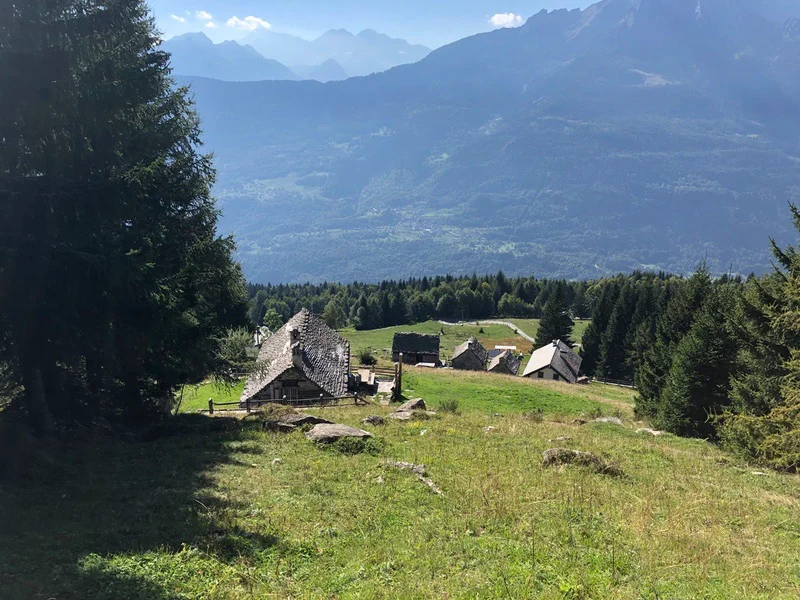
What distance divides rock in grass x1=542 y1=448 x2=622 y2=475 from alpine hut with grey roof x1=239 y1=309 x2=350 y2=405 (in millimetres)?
19583

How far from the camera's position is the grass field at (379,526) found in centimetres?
721

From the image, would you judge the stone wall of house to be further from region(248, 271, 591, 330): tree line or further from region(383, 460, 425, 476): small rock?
region(383, 460, 425, 476): small rock

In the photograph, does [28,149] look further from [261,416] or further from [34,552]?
[261,416]

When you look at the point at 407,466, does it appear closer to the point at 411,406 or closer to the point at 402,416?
the point at 402,416

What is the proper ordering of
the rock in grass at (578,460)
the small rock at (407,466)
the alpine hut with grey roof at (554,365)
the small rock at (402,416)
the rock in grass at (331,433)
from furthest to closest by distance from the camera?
the alpine hut with grey roof at (554,365), the small rock at (402,416), the rock in grass at (331,433), the rock in grass at (578,460), the small rock at (407,466)

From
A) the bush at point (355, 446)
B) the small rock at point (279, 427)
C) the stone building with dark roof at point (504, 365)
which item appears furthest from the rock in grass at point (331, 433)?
the stone building with dark roof at point (504, 365)

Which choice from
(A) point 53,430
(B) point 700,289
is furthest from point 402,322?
(A) point 53,430

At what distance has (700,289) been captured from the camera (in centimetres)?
3350

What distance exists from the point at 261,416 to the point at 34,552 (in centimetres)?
1498

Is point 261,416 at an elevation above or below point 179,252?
below

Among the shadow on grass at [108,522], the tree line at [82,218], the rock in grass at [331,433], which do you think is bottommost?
the rock in grass at [331,433]

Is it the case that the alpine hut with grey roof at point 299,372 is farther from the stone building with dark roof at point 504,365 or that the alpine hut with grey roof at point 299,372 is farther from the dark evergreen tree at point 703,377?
the stone building with dark roof at point 504,365

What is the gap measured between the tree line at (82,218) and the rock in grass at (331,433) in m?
5.41

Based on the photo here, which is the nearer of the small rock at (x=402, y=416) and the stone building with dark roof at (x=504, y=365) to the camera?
the small rock at (x=402, y=416)
